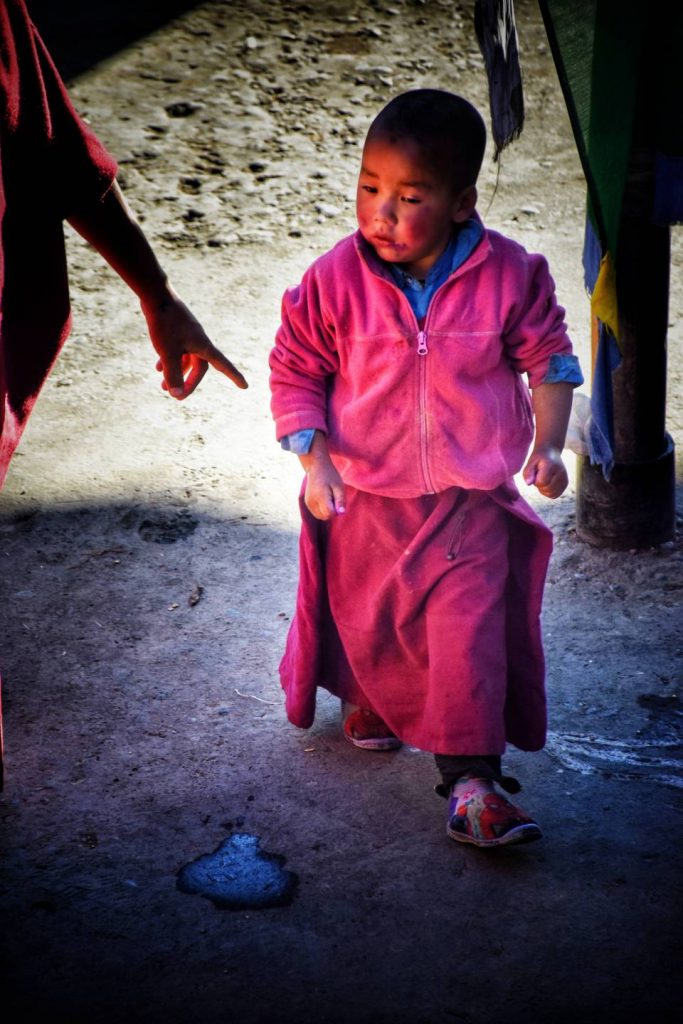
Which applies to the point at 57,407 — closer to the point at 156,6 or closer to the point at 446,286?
the point at 446,286

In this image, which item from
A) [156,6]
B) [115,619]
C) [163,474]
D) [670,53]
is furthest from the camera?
[156,6]

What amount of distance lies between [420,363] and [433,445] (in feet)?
0.51

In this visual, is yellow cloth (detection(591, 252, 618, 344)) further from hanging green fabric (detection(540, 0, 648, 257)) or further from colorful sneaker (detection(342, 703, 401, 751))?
colorful sneaker (detection(342, 703, 401, 751))

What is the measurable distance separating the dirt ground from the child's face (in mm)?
1099

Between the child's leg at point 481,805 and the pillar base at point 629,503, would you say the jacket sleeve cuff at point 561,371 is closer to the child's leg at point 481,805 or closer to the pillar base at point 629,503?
the child's leg at point 481,805

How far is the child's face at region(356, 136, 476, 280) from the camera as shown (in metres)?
1.97

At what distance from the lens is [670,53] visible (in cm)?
241

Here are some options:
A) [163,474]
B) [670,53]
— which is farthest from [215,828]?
[670,53]

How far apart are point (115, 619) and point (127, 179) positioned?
313cm

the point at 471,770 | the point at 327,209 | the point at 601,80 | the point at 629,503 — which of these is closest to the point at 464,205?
the point at 601,80

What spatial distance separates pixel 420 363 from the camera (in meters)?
2.09

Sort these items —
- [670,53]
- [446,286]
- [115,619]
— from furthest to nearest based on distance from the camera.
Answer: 1. [115,619]
2. [670,53]
3. [446,286]

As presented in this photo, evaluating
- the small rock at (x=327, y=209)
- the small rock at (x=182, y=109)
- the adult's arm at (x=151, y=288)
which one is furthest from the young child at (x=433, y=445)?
the small rock at (x=182, y=109)

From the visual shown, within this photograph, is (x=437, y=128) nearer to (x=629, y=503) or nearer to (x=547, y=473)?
(x=547, y=473)
